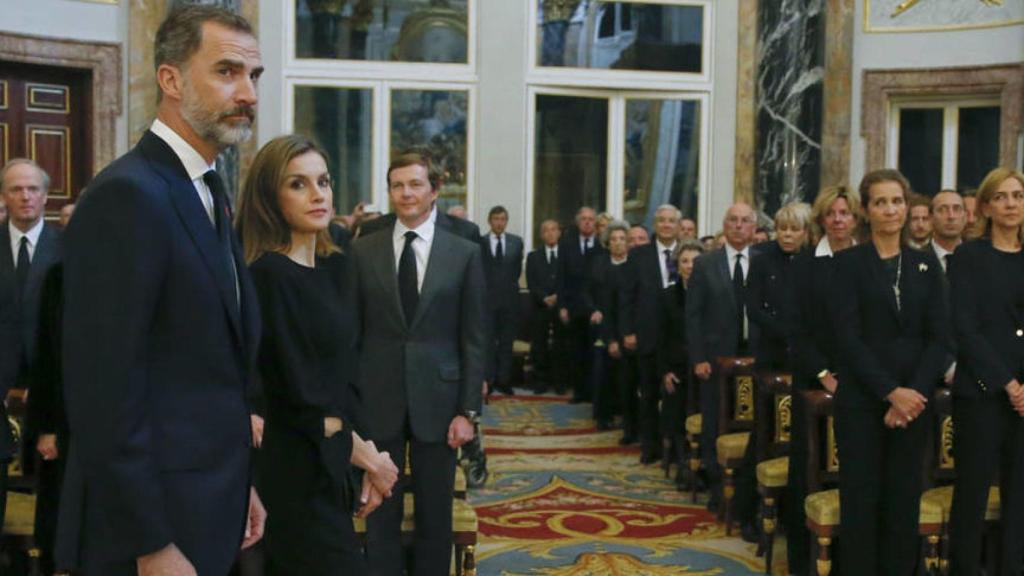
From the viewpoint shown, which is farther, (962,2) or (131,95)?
(962,2)

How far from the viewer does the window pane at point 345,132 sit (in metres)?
11.9

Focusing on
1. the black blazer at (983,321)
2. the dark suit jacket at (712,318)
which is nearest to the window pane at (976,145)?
the dark suit jacket at (712,318)

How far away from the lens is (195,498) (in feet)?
6.44

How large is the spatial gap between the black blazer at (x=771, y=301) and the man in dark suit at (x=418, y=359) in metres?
1.98

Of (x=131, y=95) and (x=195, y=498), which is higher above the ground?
(x=131, y=95)

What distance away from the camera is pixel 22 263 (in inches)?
203

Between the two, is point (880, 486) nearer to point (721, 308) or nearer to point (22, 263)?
point (721, 308)

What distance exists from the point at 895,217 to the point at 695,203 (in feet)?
27.4

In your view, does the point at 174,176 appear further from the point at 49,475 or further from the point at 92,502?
the point at 49,475

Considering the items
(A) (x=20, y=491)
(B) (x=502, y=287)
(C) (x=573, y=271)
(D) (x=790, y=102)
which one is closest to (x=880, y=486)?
(A) (x=20, y=491)

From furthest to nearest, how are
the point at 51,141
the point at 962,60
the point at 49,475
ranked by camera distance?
the point at 962,60 → the point at 51,141 → the point at 49,475

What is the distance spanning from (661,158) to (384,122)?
3.08 metres

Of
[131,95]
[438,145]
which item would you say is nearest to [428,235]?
[131,95]

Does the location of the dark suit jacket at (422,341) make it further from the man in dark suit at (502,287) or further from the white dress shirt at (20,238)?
the man in dark suit at (502,287)
